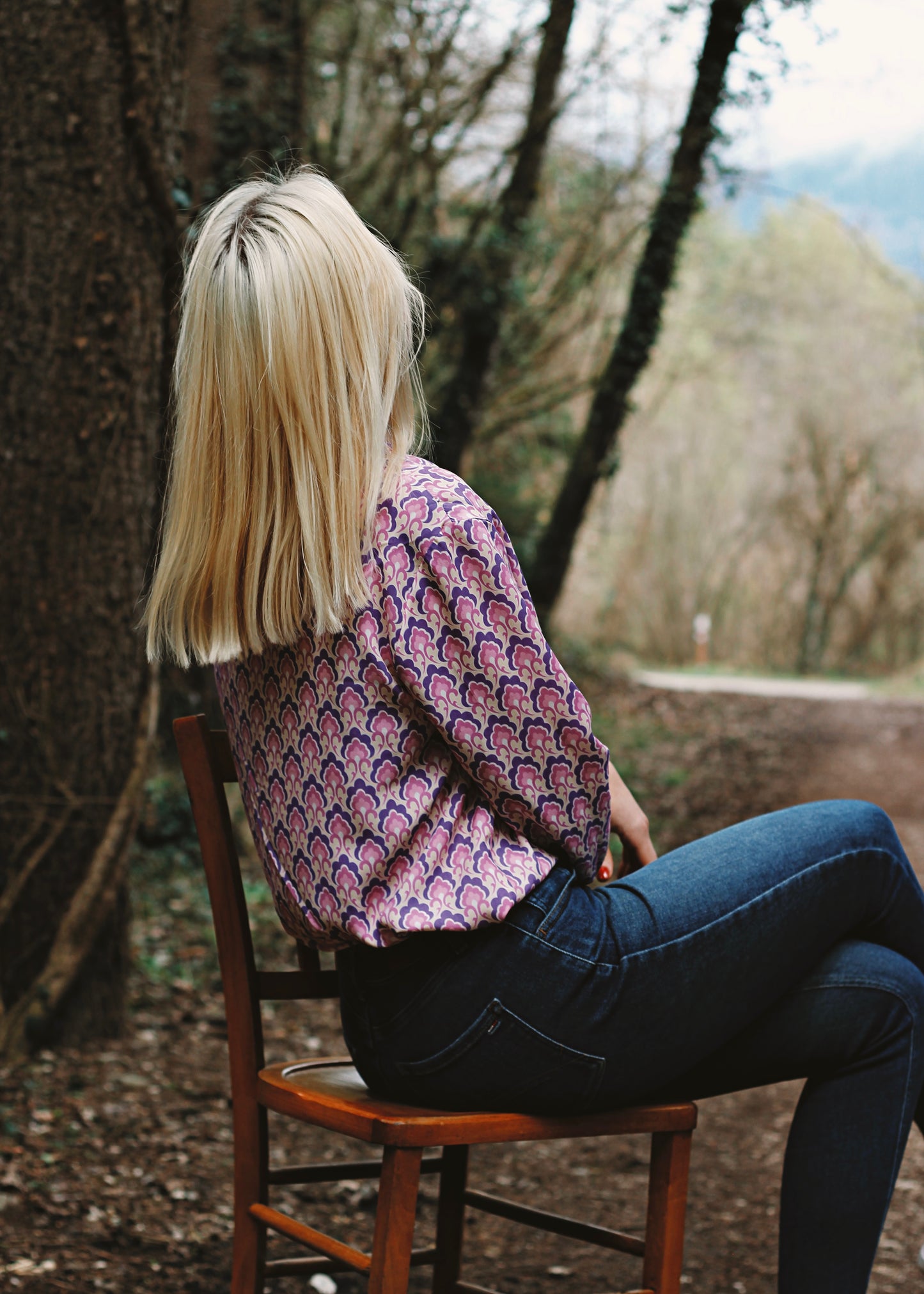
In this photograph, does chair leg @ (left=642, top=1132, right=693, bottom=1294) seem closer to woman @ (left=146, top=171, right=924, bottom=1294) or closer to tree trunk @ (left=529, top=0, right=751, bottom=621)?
woman @ (left=146, top=171, right=924, bottom=1294)

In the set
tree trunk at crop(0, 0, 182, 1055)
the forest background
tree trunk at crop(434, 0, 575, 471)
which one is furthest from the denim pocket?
tree trunk at crop(434, 0, 575, 471)

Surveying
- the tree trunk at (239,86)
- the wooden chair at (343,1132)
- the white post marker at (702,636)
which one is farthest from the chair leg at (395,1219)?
the white post marker at (702,636)

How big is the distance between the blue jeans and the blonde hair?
440 mm

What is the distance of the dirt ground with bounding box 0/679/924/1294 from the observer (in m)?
2.37

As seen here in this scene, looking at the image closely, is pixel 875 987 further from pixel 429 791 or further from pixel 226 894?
pixel 226 894

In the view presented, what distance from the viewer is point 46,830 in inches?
122

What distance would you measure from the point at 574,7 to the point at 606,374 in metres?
1.95

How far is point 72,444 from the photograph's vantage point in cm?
307

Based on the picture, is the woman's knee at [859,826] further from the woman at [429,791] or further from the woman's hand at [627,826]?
the woman's hand at [627,826]

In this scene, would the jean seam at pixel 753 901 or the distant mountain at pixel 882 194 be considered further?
the distant mountain at pixel 882 194

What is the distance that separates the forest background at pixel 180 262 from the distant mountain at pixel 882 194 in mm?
1829

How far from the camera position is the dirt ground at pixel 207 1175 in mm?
2367

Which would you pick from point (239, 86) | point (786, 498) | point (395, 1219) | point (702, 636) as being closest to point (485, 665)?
point (395, 1219)

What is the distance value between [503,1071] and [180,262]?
2.13 metres
